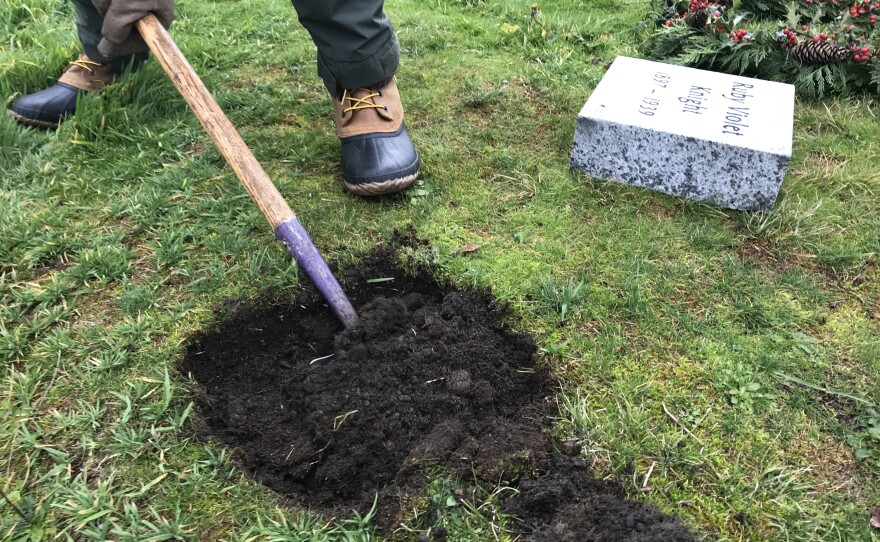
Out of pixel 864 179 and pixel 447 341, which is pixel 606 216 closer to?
pixel 447 341

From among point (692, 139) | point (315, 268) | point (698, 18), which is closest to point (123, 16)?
point (315, 268)

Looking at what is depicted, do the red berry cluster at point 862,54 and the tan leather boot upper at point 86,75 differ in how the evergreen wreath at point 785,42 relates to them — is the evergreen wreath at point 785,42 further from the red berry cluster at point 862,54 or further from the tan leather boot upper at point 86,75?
the tan leather boot upper at point 86,75

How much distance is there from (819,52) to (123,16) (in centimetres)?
352

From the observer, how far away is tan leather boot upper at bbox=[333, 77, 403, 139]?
2727 millimetres

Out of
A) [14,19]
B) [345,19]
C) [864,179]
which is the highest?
[345,19]

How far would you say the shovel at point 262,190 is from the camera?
81.5 inches

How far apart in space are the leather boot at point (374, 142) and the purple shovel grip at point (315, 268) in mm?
546

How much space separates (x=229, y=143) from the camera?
2.16 meters

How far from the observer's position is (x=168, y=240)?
2385 millimetres

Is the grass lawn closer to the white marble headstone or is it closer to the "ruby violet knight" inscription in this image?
the white marble headstone

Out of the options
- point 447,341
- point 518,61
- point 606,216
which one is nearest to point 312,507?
point 447,341

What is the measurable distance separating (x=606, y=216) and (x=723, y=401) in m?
0.96

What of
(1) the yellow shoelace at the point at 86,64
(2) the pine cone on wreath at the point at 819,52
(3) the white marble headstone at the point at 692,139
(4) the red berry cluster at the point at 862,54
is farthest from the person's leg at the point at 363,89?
(4) the red berry cluster at the point at 862,54

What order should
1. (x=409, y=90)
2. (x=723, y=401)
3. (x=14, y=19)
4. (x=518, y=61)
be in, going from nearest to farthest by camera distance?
(x=723, y=401)
(x=409, y=90)
(x=518, y=61)
(x=14, y=19)
